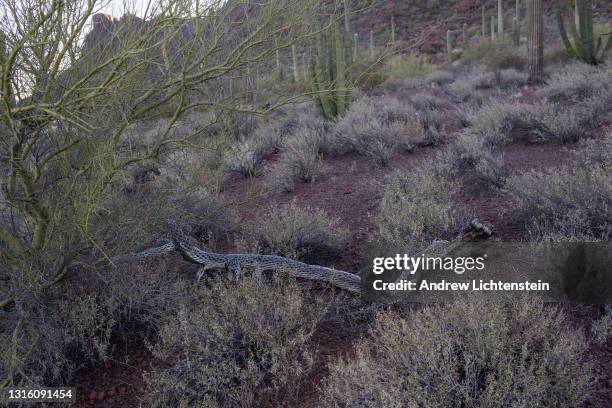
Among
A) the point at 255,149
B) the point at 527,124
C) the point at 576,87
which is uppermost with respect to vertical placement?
the point at 576,87

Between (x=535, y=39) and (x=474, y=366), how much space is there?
13277 mm

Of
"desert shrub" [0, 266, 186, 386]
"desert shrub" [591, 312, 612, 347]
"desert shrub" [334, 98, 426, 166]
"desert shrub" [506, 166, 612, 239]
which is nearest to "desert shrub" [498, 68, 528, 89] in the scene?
"desert shrub" [334, 98, 426, 166]

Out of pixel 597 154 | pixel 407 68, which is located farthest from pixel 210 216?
pixel 407 68

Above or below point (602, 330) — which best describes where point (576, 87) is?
above

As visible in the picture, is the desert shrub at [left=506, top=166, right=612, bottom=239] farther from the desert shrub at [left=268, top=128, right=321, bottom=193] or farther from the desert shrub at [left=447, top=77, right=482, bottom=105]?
the desert shrub at [left=447, top=77, right=482, bottom=105]

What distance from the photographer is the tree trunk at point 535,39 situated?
13531mm

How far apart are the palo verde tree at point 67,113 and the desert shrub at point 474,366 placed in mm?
1797

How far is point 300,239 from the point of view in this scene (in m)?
4.88

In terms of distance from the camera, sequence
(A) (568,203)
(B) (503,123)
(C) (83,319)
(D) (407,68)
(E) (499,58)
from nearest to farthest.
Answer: (C) (83,319) → (A) (568,203) → (B) (503,123) → (E) (499,58) → (D) (407,68)

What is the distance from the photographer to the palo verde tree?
315 centimetres

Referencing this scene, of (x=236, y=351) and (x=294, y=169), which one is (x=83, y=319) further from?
(x=294, y=169)

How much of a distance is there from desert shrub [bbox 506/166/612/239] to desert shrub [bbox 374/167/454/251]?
0.70m

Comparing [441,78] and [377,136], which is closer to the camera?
[377,136]

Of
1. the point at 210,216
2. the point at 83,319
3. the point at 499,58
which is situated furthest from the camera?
the point at 499,58
